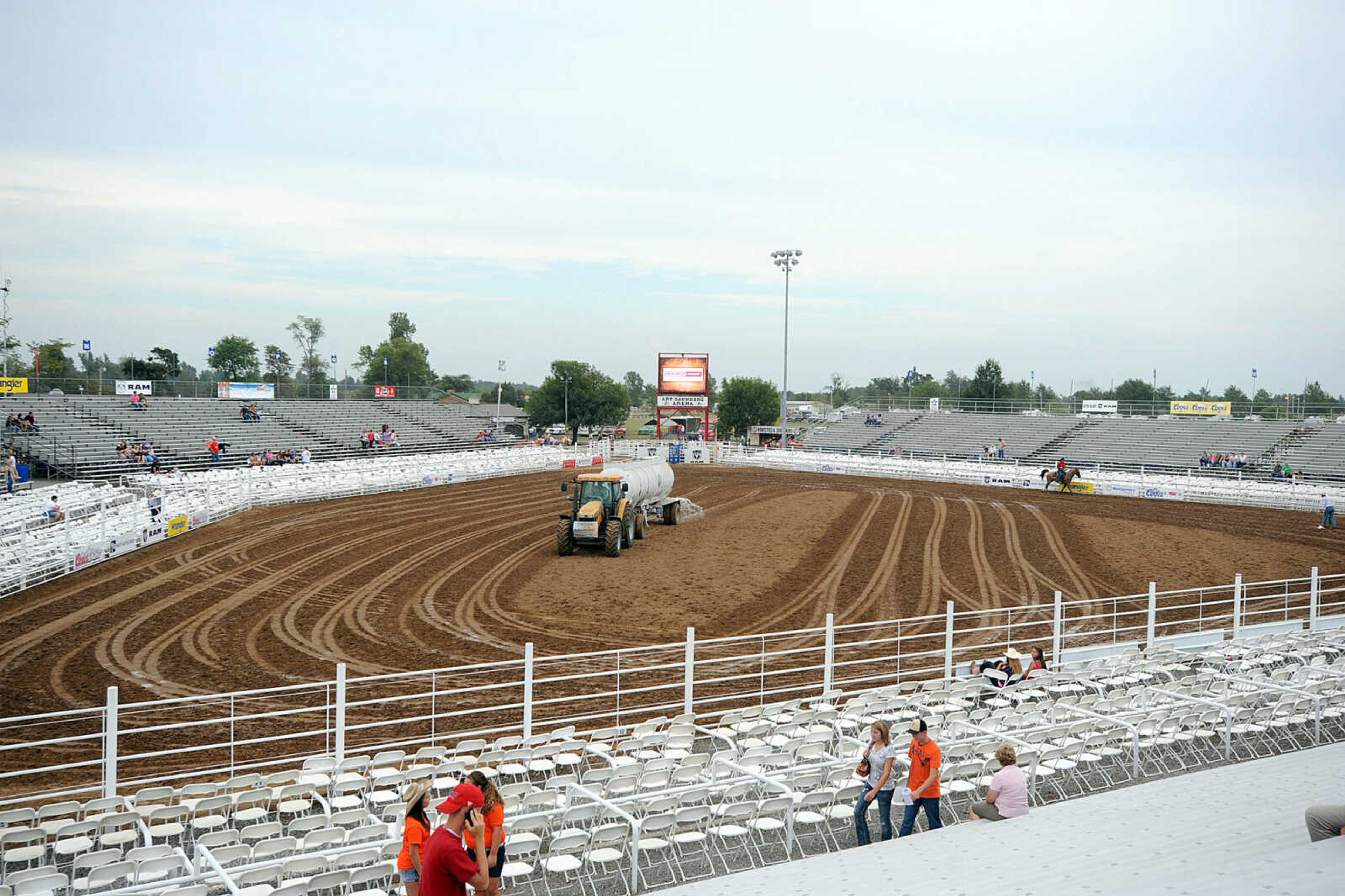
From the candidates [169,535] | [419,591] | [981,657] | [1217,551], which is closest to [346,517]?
[169,535]

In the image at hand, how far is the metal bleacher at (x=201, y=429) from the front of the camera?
42500 mm

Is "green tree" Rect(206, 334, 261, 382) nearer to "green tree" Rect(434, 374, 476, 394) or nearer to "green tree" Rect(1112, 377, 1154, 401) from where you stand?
"green tree" Rect(434, 374, 476, 394)

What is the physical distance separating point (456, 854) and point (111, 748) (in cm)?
622

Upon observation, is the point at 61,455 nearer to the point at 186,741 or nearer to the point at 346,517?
the point at 346,517

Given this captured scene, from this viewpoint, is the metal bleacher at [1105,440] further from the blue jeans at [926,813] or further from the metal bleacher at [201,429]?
the blue jeans at [926,813]

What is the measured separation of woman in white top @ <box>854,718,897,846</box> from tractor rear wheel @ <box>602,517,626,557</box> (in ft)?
59.6

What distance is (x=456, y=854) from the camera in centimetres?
600

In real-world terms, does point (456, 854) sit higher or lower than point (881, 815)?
higher

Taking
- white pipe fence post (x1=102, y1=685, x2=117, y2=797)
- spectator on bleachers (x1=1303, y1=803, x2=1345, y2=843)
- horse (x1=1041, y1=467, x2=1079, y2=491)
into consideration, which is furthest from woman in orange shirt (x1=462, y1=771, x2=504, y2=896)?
horse (x1=1041, y1=467, x2=1079, y2=491)

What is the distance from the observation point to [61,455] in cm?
4175

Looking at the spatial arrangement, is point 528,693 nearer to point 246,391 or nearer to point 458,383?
point 246,391

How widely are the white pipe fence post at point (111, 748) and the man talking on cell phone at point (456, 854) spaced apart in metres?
5.42

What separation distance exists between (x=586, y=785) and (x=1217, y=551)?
83.7 ft

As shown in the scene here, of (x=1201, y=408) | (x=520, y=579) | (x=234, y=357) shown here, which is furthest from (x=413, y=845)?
(x=234, y=357)
